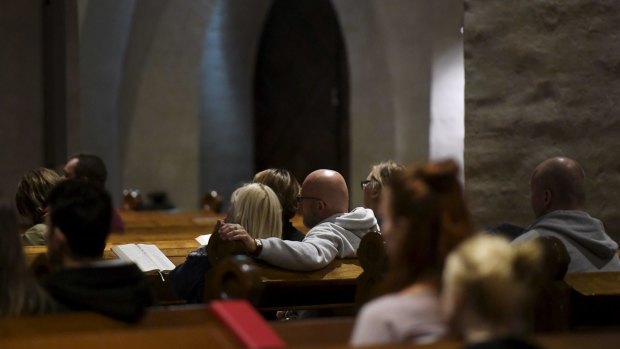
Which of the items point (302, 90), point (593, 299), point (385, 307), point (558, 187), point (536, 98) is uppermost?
point (302, 90)

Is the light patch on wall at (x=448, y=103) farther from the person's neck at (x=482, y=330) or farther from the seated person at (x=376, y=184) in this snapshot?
the person's neck at (x=482, y=330)

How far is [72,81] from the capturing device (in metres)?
9.77

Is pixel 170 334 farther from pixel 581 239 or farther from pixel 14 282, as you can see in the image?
pixel 581 239

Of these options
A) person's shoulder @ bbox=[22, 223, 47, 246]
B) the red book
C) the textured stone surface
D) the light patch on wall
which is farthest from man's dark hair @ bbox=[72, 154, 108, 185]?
the light patch on wall

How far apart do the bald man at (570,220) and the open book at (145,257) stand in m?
1.59

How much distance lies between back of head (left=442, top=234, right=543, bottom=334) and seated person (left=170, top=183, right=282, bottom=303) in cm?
302

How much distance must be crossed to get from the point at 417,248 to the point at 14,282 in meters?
1.18

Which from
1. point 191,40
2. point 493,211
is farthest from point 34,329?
point 191,40

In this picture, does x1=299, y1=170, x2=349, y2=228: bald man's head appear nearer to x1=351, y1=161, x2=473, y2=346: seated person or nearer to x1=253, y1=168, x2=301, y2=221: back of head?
x1=253, y1=168, x2=301, y2=221: back of head

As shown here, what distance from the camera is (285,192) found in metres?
6.14

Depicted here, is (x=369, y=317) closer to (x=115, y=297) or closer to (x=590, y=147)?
(x=115, y=297)

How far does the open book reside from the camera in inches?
224

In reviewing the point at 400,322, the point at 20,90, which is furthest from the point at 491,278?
the point at 20,90

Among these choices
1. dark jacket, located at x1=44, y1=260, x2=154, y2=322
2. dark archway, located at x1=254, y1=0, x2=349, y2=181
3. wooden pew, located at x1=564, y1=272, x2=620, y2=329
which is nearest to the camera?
dark jacket, located at x1=44, y1=260, x2=154, y2=322
